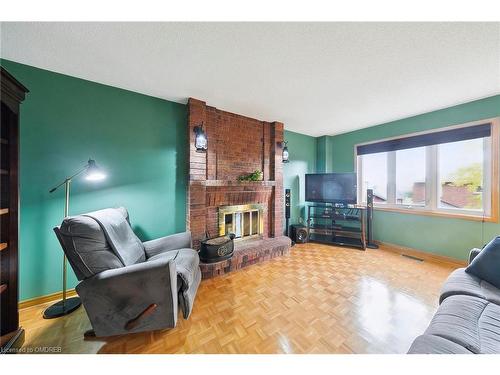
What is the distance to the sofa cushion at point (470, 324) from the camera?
2.78ft

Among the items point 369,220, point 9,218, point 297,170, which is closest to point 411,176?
point 369,220

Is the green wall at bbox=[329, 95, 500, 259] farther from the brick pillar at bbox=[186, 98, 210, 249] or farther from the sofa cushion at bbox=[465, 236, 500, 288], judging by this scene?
the brick pillar at bbox=[186, 98, 210, 249]

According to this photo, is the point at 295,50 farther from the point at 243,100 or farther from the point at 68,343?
the point at 68,343

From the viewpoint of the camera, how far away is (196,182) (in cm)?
243

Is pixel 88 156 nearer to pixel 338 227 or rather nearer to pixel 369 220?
pixel 338 227

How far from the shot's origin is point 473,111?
7.92ft

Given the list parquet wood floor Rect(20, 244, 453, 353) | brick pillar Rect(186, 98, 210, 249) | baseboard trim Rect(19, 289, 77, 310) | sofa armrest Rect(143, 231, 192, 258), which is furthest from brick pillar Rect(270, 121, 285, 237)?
baseboard trim Rect(19, 289, 77, 310)

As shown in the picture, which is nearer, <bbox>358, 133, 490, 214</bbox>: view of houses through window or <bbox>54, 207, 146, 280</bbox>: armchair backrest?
<bbox>54, 207, 146, 280</bbox>: armchair backrest

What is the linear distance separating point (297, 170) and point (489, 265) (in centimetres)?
283

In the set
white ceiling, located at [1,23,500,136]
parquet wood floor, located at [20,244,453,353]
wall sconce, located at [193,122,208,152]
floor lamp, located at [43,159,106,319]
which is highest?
white ceiling, located at [1,23,500,136]

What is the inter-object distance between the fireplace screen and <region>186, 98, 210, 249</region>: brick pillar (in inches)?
14.0

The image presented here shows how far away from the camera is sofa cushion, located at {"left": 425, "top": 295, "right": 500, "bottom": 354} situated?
33.3 inches

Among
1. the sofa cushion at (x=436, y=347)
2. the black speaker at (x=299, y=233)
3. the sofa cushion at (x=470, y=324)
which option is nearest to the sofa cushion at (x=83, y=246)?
the sofa cushion at (x=436, y=347)
